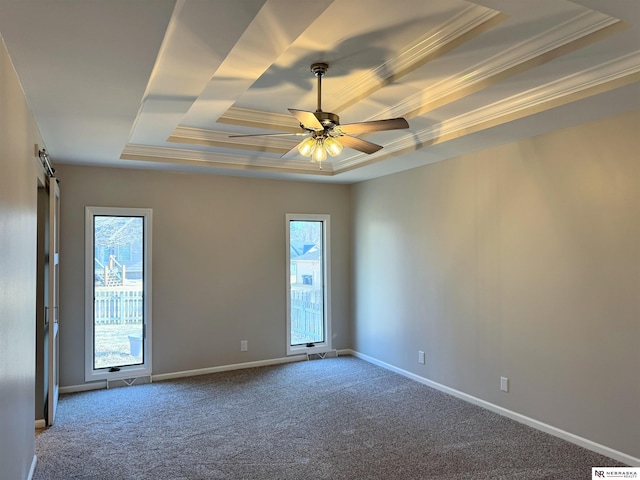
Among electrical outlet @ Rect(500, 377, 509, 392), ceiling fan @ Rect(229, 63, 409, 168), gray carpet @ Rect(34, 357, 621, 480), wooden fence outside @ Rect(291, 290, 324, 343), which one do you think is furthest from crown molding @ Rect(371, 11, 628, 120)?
wooden fence outside @ Rect(291, 290, 324, 343)

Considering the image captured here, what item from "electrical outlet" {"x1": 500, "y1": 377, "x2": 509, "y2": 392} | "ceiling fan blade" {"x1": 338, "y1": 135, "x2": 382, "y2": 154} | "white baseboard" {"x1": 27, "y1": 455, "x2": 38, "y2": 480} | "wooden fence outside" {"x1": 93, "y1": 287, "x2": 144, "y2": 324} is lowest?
"white baseboard" {"x1": 27, "y1": 455, "x2": 38, "y2": 480}

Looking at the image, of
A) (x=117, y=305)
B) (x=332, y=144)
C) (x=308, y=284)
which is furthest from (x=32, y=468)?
(x=308, y=284)

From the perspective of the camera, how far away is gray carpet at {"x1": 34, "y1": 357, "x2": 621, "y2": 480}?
2949 millimetres

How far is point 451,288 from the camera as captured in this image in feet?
14.7

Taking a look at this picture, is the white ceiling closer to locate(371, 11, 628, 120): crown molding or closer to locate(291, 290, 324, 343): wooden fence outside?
locate(371, 11, 628, 120): crown molding

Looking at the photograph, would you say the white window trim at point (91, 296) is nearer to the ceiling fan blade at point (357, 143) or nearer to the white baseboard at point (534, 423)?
the ceiling fan blade at point (357, 143)

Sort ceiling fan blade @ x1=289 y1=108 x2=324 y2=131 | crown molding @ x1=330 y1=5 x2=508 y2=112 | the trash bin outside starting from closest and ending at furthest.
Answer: crown molding @ x1=330 y1=5 x2=508 y2=112
ceiling fan blade @ x1=289 y1=108 x2=324 y2=131
the trash bin outside

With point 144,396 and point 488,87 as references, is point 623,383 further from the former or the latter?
point 144,396

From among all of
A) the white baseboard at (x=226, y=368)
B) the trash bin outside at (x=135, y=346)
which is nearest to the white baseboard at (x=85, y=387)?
the trash bin outside at (x=135, y=346)

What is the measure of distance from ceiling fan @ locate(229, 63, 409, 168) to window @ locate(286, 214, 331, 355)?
267 centimetres

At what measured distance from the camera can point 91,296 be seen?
471 cm

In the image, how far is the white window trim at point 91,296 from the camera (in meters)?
4.68

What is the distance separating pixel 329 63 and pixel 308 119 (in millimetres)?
554

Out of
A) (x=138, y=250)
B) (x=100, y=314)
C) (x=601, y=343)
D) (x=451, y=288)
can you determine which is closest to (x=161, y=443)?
(x=100, y=314)
